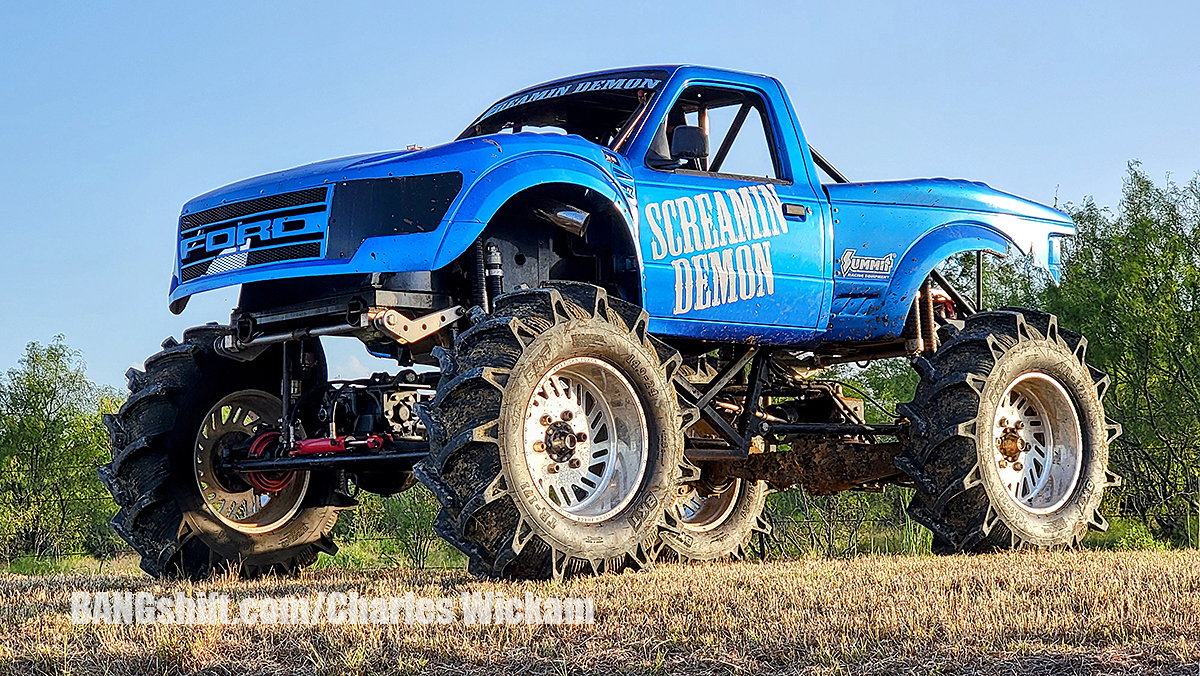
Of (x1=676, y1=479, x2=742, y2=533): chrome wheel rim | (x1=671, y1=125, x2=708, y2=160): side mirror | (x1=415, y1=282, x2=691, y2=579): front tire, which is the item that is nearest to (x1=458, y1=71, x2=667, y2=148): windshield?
(x1=671, y1=125, x2=708, y2=160): side mirror

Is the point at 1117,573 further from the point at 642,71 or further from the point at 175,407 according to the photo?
the point at 175,407

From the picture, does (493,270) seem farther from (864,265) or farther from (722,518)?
(722,518)

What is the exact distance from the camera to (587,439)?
766 centimetres

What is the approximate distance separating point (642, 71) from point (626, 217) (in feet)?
5.01

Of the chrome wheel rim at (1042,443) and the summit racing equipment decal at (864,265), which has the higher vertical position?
the summit racing equipment decal at (864,265)

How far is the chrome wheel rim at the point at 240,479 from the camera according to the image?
8.90 metres

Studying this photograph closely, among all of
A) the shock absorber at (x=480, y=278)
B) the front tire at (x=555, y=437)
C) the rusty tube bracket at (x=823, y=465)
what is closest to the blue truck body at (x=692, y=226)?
the shock absorber at (x=480, y=278)

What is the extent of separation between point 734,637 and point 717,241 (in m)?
3.72

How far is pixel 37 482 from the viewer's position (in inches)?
1159

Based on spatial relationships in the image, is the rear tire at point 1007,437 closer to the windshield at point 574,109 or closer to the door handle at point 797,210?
the door handle at point 797,210

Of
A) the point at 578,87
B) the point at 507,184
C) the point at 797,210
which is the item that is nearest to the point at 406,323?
the point at 507,184

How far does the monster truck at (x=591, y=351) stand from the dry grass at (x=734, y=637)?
870 mm

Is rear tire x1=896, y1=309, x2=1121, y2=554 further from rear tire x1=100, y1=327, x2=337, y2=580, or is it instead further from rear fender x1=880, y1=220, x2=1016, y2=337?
rear tire x1=100, y1=327, x2=337, y2=580

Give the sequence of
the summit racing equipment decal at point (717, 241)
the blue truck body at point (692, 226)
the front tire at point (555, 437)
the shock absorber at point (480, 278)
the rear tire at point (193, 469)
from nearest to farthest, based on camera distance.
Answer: the front tire at point (555, 437) < the blue truck body at point (692, 226) < the shock absorber at point (480, 278) < the summit racing equipment decal at point (717, 241) < the rear tire at point (193, 469)
